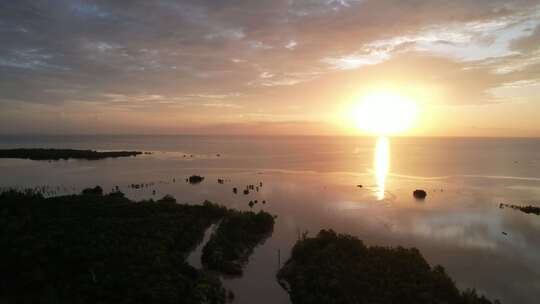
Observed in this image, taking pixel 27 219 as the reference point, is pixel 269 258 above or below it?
below

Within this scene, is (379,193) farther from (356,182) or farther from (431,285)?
(431,285)

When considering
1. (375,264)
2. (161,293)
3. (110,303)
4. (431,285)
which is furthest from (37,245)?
(431,285)

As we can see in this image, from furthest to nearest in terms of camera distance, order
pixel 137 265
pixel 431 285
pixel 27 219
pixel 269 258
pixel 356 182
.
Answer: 1. pixel 356 182
2. pixel 27 219
3. pixel 269 258
4. pixel 137 265
5. pixel 431 285

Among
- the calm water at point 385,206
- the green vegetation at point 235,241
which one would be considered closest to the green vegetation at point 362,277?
the calm water at point 385,206

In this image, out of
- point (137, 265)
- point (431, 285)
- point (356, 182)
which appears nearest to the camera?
point (431, 285)

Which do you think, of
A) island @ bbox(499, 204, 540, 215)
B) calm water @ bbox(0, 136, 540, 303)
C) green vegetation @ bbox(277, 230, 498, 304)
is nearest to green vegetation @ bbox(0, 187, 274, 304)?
calm water @ bbox(0, 136, 540, 303)

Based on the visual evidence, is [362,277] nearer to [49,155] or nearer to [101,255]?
[101,255]

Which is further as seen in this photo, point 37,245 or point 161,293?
point 37,245

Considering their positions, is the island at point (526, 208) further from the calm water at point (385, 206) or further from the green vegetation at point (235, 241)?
the green vegetation at point (235, 241)
